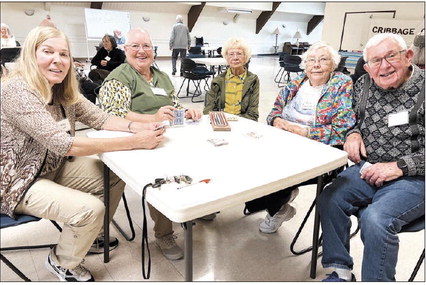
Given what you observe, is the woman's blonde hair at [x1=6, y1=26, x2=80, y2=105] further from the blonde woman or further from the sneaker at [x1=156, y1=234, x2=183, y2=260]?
the sneaker at [x1=156, y1=234, x2=183, y2=260]

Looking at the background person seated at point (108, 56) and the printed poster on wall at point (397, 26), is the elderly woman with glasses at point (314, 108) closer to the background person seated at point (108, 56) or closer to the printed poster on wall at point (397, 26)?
the background person seated at point (108, 56)

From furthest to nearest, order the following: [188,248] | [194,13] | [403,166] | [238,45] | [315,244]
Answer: [194,13]
[238,45]
[315,244]
[403,166]
[188,248]

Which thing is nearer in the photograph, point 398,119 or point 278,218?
point 398,119

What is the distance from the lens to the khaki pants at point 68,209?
1272 millimetres

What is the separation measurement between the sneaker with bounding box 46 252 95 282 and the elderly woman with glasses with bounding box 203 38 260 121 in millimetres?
1381

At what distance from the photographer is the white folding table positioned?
101cm

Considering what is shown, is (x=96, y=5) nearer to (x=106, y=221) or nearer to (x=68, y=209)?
(x=106, y=221)

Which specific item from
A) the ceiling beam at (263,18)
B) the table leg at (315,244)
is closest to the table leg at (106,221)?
the table leg at (315,244)

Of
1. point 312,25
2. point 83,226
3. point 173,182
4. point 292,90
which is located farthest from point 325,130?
point 312,25

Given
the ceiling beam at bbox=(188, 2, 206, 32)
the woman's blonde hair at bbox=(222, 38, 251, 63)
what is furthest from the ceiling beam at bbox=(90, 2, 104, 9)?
the woman's blonde hair at bbox=(222, 38, 251, 63)

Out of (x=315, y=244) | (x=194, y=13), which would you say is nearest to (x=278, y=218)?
(x=315, y=244)

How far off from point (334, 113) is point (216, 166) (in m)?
0.86

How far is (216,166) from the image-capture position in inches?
49.0

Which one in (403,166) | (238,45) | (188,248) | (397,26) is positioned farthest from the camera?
(397,26)
